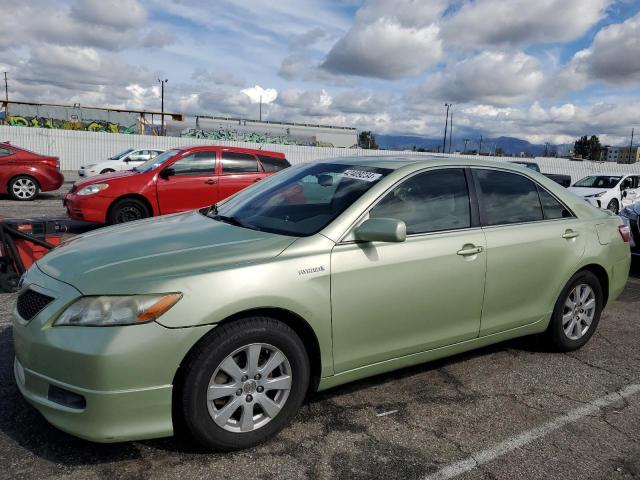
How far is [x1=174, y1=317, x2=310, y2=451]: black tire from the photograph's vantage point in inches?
102

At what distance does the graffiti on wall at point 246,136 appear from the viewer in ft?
148

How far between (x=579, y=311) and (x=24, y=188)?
13701 mm

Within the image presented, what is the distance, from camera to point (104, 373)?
241 cm

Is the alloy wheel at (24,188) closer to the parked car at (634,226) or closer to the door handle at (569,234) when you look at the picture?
the parked car at (634,226)

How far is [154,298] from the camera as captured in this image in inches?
99.0

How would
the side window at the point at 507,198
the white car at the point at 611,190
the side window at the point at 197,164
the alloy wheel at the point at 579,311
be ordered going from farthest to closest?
the white car at the point at 611,190 → the side window at the point at 197,164 → the alloy wheel at the point at 579,311 → the side window at the point at 507,198

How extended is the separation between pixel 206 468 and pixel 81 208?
7235 millimetres

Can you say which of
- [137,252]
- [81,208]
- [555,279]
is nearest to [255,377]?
[137,252]

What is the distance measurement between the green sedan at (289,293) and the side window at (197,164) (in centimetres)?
569

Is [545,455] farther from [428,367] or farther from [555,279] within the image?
[555,279]

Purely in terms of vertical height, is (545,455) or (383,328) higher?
(383,328)

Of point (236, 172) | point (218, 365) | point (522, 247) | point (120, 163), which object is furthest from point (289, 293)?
point (120, 163)

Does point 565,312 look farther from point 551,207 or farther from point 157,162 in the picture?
point 157,162

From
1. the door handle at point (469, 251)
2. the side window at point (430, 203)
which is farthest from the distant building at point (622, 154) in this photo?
the door handle at point (469, 251)
